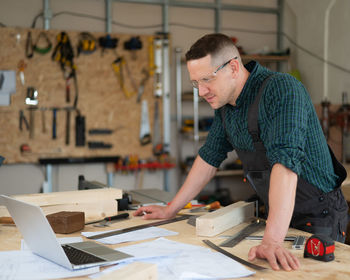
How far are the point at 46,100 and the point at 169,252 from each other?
3.83 meters

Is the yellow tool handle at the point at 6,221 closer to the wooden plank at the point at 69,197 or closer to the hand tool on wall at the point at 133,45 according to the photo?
the wooden plank at the point at 69,197

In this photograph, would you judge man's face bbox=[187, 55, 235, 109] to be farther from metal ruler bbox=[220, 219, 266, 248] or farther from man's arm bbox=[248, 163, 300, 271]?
metal ruler bbox=[220, 219, 266, 248]

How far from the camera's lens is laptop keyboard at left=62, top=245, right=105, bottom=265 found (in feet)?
4.11

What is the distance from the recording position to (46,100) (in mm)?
4832

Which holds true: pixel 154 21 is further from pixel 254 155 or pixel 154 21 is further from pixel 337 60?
pixel 254 155

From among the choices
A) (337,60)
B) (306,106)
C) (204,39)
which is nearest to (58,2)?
Answer: (337,60)

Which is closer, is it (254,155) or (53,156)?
(254,155)

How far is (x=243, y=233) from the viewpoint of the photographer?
1631mm

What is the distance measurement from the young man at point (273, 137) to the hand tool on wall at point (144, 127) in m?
3.11

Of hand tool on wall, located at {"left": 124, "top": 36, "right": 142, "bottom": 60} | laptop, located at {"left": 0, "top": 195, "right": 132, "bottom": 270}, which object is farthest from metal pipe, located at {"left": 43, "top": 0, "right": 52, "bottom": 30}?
laptop, located at {"left": 0, "top": 195, "right": 132, "bottom": 270}

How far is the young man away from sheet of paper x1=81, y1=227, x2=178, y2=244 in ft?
0.83

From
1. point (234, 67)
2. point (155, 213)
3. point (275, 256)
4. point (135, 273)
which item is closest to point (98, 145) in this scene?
point (155, 213)

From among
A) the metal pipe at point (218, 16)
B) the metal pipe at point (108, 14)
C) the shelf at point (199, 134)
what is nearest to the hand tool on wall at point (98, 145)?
the shelf at point (199, 134)

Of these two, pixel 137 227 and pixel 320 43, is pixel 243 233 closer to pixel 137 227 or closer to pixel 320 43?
pixel 137 227
